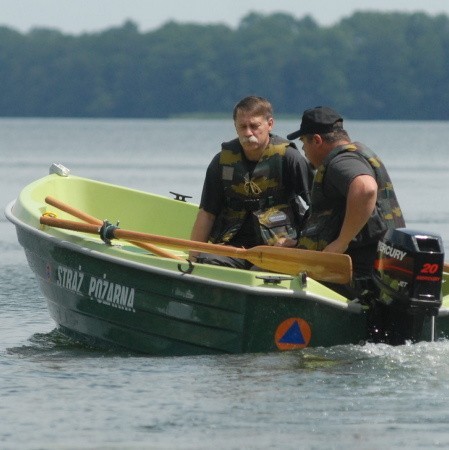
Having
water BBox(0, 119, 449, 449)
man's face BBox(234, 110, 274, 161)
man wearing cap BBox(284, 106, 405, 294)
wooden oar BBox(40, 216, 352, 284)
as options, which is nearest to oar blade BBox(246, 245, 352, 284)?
wooden oar BBox(40, 216, 352, 284)

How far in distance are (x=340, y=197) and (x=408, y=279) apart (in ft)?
1.99

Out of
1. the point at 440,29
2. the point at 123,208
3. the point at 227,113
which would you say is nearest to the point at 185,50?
the point at 227,113

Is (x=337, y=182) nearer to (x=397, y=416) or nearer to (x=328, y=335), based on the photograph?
(x=328, y=335)

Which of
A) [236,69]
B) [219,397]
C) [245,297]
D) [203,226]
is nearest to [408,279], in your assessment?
[245,297]

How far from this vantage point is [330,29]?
353ft

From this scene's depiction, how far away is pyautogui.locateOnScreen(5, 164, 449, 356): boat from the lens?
7098 mm

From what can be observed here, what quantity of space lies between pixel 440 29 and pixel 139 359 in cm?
10150

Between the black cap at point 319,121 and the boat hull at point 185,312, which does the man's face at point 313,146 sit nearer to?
the black cap at point 319,121

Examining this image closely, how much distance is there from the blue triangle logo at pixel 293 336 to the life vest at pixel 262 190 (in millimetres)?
807

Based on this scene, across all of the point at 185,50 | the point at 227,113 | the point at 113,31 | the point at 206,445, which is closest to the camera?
the point at 206,445

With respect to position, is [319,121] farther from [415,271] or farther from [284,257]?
[415,271]

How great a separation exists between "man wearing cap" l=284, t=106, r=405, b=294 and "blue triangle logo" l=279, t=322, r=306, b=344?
1.36ft

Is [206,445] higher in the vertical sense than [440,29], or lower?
lower

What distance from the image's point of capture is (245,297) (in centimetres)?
725
